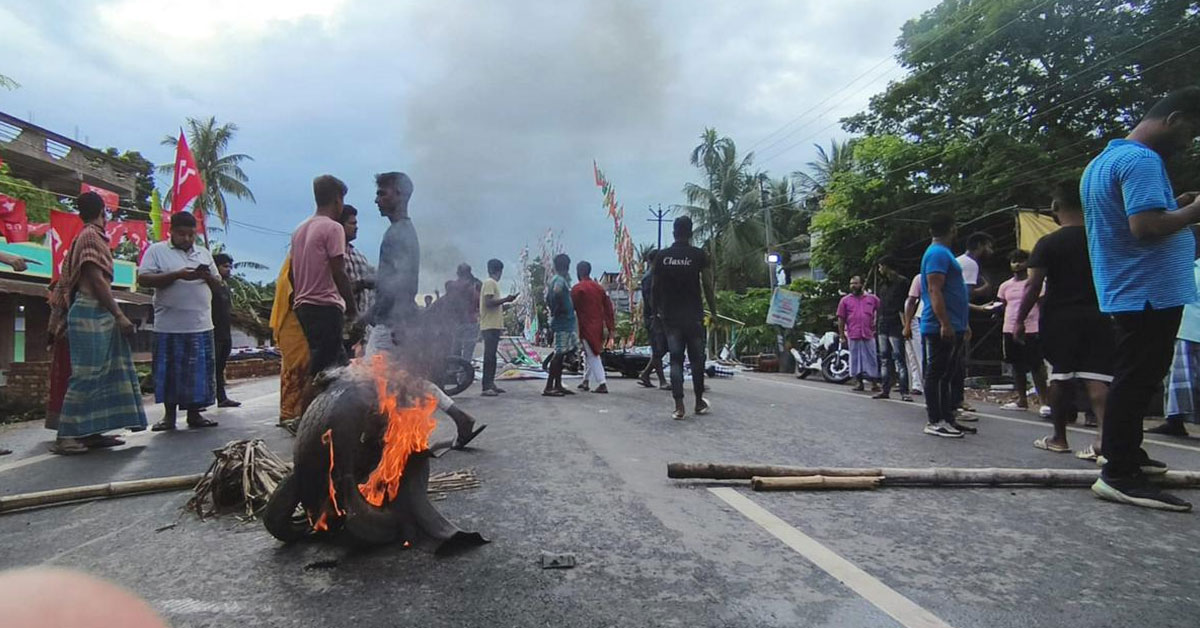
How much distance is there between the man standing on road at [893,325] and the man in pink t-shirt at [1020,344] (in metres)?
1.15

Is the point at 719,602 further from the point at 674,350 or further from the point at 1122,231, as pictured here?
the point at 674,350

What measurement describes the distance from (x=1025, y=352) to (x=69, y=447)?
348 inches

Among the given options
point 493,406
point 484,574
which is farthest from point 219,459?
point 493,406

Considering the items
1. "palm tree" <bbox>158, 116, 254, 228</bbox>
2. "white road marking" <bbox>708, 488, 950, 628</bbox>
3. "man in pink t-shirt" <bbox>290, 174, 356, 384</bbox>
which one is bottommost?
"white road marking" <bbox>708, 488, 950, 628</bbox>

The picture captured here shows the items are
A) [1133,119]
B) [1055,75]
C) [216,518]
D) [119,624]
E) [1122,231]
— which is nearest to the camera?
[119,624]

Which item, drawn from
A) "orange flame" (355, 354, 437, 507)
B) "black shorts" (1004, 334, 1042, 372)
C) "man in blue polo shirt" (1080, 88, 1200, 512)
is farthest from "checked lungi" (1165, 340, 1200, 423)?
"orange flame" (355, 354, 437, 507)

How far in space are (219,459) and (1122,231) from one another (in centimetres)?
479

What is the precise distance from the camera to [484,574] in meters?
2.26

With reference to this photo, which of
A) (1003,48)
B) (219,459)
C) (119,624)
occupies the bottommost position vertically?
(219,459)

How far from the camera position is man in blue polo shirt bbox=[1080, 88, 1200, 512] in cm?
319

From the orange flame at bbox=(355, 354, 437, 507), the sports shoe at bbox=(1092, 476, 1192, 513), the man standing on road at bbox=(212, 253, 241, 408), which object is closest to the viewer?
the orange flame at bbox=(355, 354, 437, 507)

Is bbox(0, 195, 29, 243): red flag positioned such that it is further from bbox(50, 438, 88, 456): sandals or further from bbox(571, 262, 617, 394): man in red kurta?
bbox(571, 262, 617, 394): man in red kurta

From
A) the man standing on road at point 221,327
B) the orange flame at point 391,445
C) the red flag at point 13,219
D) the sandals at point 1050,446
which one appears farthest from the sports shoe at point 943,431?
the red flag at point 13,219

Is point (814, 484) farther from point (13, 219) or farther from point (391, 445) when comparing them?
point (13, 219)
